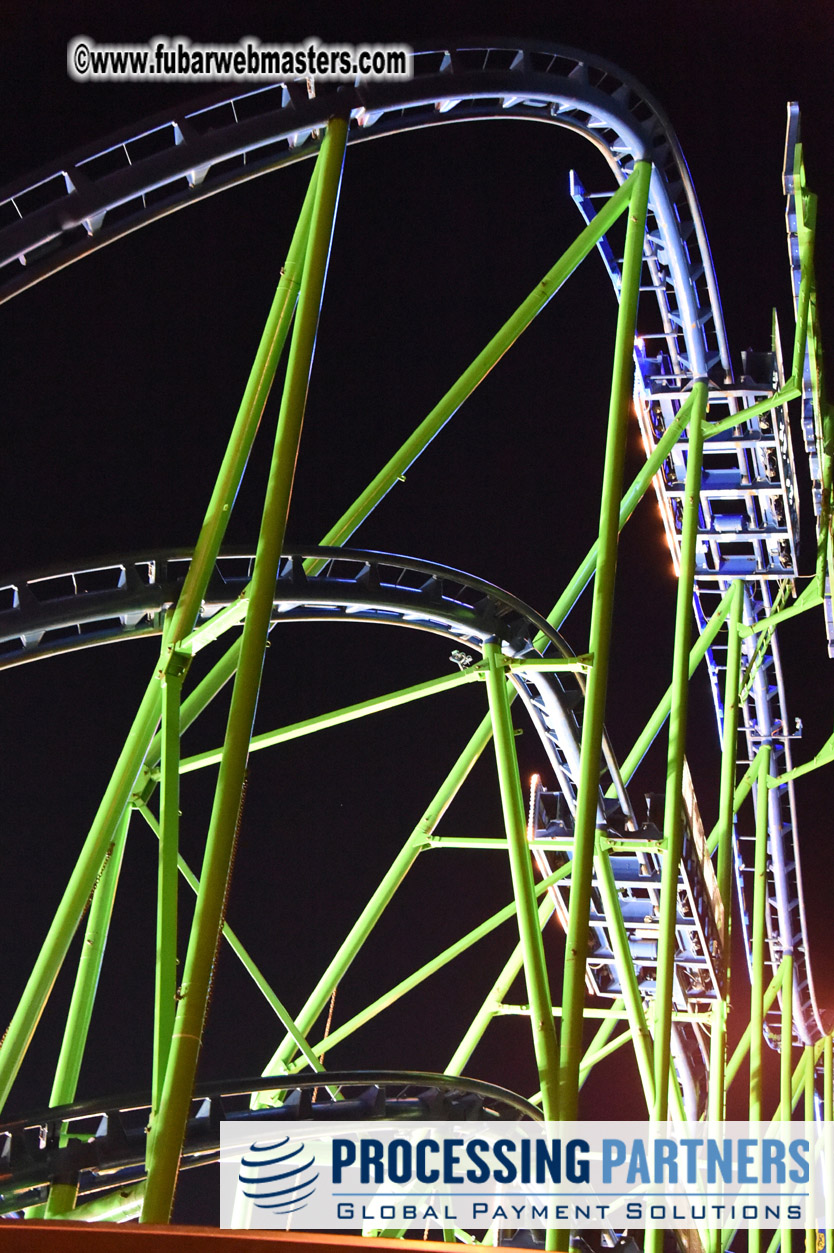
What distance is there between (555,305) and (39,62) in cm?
1216

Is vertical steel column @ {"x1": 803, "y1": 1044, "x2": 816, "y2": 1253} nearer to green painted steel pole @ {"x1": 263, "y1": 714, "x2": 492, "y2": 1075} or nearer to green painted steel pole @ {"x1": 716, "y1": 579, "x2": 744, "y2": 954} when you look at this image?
green painted steel pole @ {"x1": 716, "y1": 579, "x2": 744, "y2": 954}

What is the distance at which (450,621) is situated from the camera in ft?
38.8

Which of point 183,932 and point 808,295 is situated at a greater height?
point 808,295

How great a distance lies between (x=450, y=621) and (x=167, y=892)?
455 centimetres

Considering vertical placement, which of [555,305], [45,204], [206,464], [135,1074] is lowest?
[135,1074]

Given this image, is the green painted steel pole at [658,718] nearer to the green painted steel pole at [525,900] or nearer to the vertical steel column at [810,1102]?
the green painted steel pole at [525,900]

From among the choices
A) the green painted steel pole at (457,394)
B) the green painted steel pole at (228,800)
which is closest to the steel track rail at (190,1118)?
the green painted steel pole at (228,800)

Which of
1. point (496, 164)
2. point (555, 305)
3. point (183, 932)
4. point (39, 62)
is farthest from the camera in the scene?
point (555, 305)

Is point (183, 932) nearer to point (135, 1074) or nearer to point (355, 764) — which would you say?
point (135, 1074)

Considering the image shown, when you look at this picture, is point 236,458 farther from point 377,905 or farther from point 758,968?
point 758,968

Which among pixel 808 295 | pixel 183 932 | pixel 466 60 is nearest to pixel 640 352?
pixel 808 295

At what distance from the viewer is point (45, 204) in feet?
28.9

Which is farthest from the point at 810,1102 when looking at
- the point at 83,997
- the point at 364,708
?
the point at 83,997

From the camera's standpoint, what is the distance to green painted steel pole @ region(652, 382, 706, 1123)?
10820 millimetres
